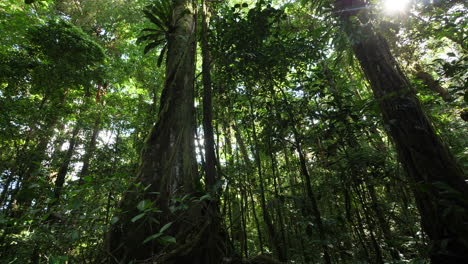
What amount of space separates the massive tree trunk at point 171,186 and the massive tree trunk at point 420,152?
1.92 meters

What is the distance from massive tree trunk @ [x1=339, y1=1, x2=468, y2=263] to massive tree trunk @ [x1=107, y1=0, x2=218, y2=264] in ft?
6.30

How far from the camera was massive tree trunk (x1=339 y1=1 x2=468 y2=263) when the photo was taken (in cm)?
177

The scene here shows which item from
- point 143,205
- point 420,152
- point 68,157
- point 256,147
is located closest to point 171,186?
point 143,205

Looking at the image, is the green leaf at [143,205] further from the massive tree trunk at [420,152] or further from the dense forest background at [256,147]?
the massive tree trunk at [420,152]

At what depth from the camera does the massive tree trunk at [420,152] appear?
5.81 ft

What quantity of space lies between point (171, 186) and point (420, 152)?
97.4 inches

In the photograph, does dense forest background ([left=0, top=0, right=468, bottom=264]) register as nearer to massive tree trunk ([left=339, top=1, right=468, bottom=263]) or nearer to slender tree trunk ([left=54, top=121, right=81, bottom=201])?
massive tree trunk ([left=339, top=1, right=468, bottom=263])

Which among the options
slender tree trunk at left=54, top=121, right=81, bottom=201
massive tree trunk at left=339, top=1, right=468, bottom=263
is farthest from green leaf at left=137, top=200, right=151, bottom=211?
slender tree trunk at left=54, top=121, right=81, bottom=201

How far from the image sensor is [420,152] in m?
2.18

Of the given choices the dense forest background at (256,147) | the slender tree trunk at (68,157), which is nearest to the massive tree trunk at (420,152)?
the dense forest background at (256,147)

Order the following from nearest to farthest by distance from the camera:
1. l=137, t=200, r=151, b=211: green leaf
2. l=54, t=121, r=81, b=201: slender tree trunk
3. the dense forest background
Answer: l=137, t=200, r=151, b=211: green leaf, the dense forest background, l=54, t=121, r=81, b=201: slender tree trunk

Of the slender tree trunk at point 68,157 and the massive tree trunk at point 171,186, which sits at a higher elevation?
the slender tree trunk at point 68,157

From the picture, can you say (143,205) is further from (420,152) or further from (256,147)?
(420,152)

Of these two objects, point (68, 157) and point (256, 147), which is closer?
point (256, 147)
